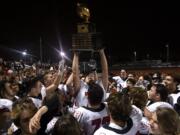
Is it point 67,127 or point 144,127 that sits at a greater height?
point 67,127

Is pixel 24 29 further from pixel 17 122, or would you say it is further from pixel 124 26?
pixel 17 122

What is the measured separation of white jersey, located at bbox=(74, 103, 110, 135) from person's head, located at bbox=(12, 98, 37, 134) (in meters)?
0.99

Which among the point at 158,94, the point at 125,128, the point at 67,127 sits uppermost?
the point at 67,127

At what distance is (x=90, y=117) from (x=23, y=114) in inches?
47.5

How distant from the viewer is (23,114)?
3.65m

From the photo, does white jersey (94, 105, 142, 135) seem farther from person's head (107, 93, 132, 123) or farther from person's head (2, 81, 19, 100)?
person's head (2, 81, 19, 100)

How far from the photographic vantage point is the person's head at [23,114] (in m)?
3.60

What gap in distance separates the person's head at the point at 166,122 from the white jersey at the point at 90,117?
130cm

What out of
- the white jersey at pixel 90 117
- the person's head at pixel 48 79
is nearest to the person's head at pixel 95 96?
the white jersey at pixel 90 117

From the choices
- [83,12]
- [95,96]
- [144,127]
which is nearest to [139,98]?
[144,127]

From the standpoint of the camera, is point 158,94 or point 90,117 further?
point 158,94

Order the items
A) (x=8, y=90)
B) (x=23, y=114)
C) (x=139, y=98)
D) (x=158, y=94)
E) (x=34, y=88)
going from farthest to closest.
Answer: (x=8, y=90), (x=34, y=88), (x=158, y=94), (x=139, y=98), (x=23, y=114)

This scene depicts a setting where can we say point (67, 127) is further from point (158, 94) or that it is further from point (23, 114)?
point (158, 94)

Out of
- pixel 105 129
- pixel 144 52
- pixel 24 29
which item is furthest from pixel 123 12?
pixel 105 129
